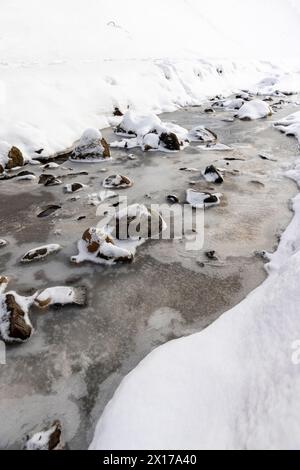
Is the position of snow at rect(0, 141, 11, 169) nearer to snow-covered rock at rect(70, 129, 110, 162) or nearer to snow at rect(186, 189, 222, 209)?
snow-covered rock at rect(70, 129, 110, 162)

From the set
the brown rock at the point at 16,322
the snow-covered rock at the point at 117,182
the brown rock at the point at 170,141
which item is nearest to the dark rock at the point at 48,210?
the snow-covered rock at the point at 117,182

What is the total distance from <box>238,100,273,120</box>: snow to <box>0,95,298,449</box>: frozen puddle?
5.58m

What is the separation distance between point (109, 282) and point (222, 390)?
71.4 inches

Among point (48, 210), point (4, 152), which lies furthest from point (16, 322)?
point (4, 152)

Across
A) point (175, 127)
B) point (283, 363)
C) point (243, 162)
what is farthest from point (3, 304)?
point (175, 127)

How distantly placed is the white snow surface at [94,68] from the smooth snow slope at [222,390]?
6.15m

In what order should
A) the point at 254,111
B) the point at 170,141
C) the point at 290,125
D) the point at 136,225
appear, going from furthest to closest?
the point at 254,111, the point at 290,125, the point at 170,141, the point at 136,225

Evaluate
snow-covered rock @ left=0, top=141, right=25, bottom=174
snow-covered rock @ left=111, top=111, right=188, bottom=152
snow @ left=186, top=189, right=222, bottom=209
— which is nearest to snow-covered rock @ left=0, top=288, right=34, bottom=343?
snow @ left=186, top=189, right=222, bottom=209

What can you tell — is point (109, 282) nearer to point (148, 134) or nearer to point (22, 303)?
point (22, 303)

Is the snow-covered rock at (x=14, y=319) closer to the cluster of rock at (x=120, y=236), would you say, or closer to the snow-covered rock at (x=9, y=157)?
the cluster of rock at (x=120, y=236)

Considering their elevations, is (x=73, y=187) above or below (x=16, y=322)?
below

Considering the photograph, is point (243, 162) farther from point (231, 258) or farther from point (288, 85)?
point (288, 85)

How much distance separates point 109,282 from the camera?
150 inches

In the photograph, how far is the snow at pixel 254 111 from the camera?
1195 cm
